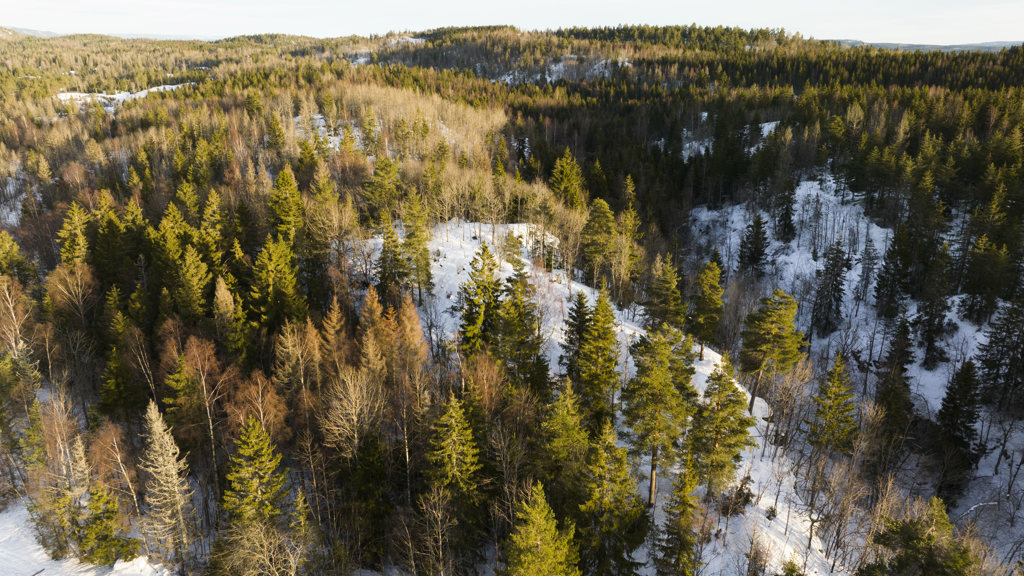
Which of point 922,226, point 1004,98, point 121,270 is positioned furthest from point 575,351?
point 1004,98

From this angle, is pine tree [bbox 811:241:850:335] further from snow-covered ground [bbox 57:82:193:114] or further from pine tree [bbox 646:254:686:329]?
snow-covered ground [bbox 57:82:193:114]

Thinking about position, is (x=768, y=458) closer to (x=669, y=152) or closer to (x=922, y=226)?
(x=922, y=226)

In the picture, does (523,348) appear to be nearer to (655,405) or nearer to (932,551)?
(655,405)

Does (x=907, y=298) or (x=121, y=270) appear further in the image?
(x=907, y=298)

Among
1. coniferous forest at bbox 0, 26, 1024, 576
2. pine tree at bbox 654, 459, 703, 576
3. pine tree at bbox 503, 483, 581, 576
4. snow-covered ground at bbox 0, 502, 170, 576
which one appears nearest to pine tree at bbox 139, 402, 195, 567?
coniferous forest at bbox 0, 26, 1024, 576

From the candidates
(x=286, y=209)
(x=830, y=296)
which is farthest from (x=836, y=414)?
(x=286, y=209)

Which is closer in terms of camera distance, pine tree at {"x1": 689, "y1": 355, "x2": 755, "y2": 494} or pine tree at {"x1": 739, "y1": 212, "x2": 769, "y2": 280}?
pine tree at {"x1": 689, "y1": 355, "x2": 755, "y2": 494}
